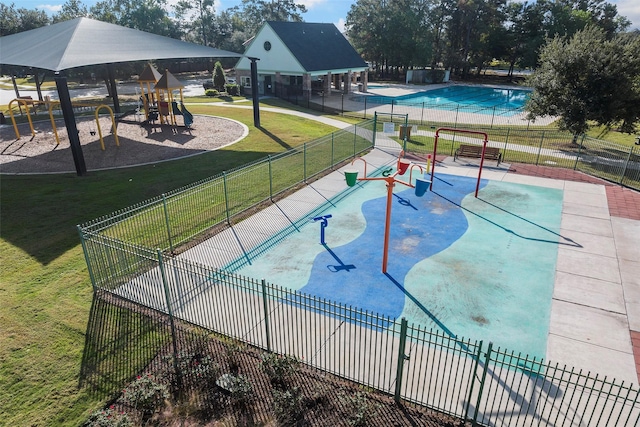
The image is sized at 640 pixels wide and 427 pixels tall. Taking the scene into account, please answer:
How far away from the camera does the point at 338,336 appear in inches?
367

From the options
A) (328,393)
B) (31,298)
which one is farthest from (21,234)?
(328,393)

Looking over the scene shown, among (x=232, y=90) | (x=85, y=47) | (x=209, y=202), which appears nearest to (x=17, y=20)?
(x=232, y=90)

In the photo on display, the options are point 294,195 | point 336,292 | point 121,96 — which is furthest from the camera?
point 121,96

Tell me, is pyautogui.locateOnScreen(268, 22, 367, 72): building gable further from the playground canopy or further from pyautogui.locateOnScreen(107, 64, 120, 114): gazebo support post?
the playground canopy

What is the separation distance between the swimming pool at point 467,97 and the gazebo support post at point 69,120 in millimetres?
33608

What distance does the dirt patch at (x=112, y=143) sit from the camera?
71.5ft

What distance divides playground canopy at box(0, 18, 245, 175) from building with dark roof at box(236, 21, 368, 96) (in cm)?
1904

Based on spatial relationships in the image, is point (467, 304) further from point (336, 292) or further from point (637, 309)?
point (637, 309)

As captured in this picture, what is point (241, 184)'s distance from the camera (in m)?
18.4

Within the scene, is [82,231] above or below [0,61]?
below

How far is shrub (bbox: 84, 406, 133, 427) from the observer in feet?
22.7

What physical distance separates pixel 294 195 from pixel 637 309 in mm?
12566

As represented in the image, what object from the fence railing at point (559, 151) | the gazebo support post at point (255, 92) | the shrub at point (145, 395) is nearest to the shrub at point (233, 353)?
the shrub at point (145, 395)

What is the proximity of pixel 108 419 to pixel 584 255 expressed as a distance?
13911 millimetres
